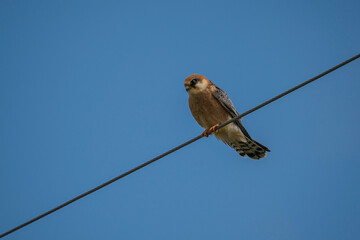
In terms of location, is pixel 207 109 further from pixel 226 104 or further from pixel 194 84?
pixel 194 84

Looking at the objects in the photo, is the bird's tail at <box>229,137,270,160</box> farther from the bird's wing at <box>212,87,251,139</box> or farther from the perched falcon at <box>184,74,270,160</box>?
the bird's wing at <box>212,87,251,139</box>

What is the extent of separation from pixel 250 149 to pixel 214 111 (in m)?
0.94

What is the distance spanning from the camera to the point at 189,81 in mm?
6148

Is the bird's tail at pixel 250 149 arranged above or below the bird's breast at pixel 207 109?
below

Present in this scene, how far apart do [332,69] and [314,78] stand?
0.18 meters

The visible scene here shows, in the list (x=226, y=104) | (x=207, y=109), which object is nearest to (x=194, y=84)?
(x=207, y=109)

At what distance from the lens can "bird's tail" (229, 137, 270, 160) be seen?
245 inches

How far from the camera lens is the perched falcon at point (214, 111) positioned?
6.15 metres

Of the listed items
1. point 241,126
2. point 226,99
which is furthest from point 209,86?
point 241,126

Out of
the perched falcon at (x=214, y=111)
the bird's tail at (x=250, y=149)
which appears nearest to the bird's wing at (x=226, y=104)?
the perched falcon at (x=214, y=111)

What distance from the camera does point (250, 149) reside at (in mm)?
6395

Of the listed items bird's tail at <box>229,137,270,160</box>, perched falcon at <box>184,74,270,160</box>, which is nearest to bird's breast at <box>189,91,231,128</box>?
perched falcon at <box>184,74,270,160</box>

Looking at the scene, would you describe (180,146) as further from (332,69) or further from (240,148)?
(240,148)

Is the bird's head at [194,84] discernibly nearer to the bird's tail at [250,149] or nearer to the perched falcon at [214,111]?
the perched falcon at [214,111]
